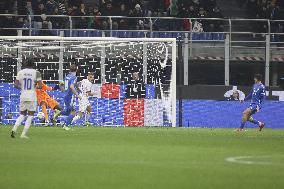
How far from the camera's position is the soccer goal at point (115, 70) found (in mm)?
28406

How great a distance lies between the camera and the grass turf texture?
1027cm

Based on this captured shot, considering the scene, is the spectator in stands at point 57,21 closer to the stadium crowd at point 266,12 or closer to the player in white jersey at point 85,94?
the player in white jersey at point 85,94

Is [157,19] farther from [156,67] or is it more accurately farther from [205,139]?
[205,139]

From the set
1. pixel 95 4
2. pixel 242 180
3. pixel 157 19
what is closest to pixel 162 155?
pixel 242 180

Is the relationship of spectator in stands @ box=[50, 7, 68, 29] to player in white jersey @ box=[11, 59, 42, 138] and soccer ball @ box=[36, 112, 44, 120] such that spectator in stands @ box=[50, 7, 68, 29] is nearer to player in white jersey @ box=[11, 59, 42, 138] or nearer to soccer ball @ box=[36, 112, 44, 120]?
soccer ball @ box=[36, 112, 44, 120]

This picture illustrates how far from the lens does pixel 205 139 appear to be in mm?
20344

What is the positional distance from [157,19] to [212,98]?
16.5 ft

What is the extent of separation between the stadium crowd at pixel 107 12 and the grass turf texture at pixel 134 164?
13688 mm

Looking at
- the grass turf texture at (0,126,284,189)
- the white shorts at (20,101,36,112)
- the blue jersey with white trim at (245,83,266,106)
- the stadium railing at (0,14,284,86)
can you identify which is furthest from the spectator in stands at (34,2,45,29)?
the grass turf texture at (0,126,284,189)

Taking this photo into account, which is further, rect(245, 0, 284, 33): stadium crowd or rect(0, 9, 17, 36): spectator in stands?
rect(245, 0, 284, 33): stadium crowd

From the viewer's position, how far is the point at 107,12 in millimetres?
34219

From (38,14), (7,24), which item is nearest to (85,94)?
(7,24)

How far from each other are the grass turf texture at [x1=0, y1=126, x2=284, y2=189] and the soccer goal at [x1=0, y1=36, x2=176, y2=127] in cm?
928

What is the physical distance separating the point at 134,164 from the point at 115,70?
16552 mm
